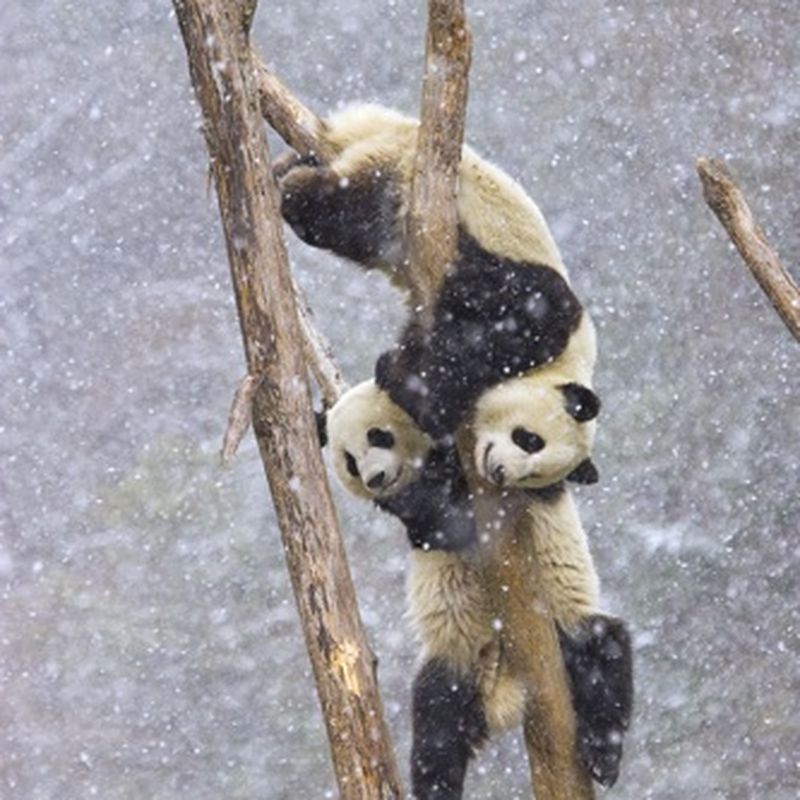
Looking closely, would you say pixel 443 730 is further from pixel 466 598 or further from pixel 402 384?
pixel 402 384

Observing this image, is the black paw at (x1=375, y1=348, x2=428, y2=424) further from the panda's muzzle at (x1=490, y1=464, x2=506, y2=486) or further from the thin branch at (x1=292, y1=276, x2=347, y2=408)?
the thin branch at (x1=292, y1=276, x2=347, y2=408)

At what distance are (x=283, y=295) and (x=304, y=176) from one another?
524 mm

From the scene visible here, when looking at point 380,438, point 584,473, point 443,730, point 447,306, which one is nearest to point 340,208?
point 447,306

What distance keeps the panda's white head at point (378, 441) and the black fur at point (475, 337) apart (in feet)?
0.28

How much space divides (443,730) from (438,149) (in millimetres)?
1069

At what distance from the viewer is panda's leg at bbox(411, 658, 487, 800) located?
3051mm

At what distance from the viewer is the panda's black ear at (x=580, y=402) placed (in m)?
2.84

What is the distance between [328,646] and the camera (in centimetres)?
238

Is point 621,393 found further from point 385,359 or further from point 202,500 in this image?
point 385,359

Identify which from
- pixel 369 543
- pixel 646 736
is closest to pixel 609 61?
pixel 369 543

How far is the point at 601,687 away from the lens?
119 inches

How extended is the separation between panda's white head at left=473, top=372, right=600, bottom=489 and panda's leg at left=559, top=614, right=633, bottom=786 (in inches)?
14.4

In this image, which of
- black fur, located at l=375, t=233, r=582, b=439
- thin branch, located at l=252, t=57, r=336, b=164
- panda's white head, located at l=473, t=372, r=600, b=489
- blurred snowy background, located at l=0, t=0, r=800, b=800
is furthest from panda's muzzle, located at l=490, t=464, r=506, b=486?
blurred snowy background, located at l=0, t=0, r=800, b=800

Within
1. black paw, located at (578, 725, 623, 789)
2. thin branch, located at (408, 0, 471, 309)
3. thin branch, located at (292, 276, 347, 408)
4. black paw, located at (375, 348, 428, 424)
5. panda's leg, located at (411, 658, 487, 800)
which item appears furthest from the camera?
thin branch, located at (292, 276, 347, 408)
